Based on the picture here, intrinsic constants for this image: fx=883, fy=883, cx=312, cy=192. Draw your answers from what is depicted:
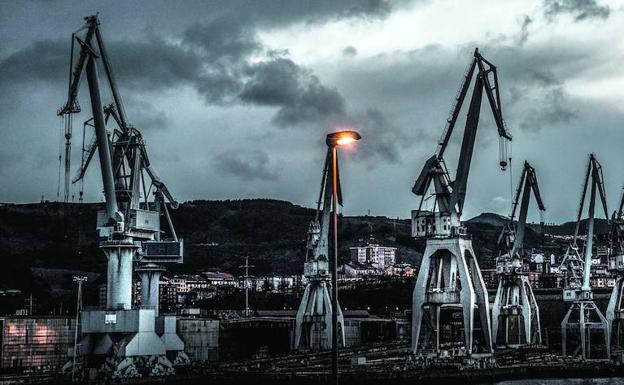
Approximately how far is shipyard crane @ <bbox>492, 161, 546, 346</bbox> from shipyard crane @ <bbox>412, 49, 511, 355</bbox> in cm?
2484

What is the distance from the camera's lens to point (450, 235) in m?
77.7

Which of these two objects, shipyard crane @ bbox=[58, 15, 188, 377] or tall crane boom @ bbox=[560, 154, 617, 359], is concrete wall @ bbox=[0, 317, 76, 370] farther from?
tall crane boom @ bbox=[560, 154, 617, 359]

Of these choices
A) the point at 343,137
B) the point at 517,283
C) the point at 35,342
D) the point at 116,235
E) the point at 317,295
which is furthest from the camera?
the point at 517,283

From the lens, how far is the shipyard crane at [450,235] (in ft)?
255

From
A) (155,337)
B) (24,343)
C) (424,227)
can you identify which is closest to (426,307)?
(424,227)

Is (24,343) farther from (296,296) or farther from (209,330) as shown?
(296,296)

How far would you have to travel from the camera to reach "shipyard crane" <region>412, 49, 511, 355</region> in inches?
3056

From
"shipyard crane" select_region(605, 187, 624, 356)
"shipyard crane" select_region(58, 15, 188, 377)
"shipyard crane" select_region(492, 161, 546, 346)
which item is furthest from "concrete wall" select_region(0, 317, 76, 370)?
"shipyard crane" select_region(605, 187, 624, 356)

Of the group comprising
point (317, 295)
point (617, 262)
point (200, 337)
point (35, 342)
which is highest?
point (617, 262)

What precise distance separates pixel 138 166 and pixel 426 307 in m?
29.0

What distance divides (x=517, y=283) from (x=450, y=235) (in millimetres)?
34277

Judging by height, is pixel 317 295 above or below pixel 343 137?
below

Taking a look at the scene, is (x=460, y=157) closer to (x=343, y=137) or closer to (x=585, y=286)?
(x=585, y=286)

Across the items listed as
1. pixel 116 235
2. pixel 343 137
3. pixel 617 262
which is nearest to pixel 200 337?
pixel 116 235
